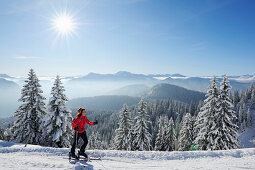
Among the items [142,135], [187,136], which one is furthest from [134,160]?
[187,136]

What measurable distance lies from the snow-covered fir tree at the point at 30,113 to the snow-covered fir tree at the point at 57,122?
1823 millimetres

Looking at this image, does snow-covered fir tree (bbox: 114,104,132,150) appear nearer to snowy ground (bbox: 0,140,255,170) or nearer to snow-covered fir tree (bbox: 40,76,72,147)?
snow-covered fir tree (bbox: 40,76,72,147)

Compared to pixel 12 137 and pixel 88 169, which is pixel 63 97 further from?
pixel 88 169

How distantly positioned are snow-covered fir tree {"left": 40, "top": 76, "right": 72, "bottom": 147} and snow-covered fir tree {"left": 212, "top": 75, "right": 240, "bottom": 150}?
1799 cm

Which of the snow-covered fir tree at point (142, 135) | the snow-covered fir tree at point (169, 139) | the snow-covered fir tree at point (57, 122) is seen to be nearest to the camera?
the snow-covered fir tree at point (57, 122)

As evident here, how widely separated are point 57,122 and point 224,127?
2020 centimetres

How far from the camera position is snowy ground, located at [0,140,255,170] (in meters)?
6.72

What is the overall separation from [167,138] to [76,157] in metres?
31.1

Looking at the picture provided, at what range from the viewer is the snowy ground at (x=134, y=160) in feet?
22.1

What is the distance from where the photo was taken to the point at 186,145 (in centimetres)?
2945

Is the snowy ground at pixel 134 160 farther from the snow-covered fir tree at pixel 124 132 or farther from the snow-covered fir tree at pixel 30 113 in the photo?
the snow-covered fir tree at pixel 124 132

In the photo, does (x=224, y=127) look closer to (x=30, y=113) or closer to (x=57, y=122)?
(x=57, y=122)

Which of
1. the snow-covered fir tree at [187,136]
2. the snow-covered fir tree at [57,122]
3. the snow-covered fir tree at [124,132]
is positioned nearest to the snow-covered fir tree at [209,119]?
the snow-covered fir tree at [124,132]

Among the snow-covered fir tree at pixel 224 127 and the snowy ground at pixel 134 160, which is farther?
the snow-covered fir tree at pixel 224 127
